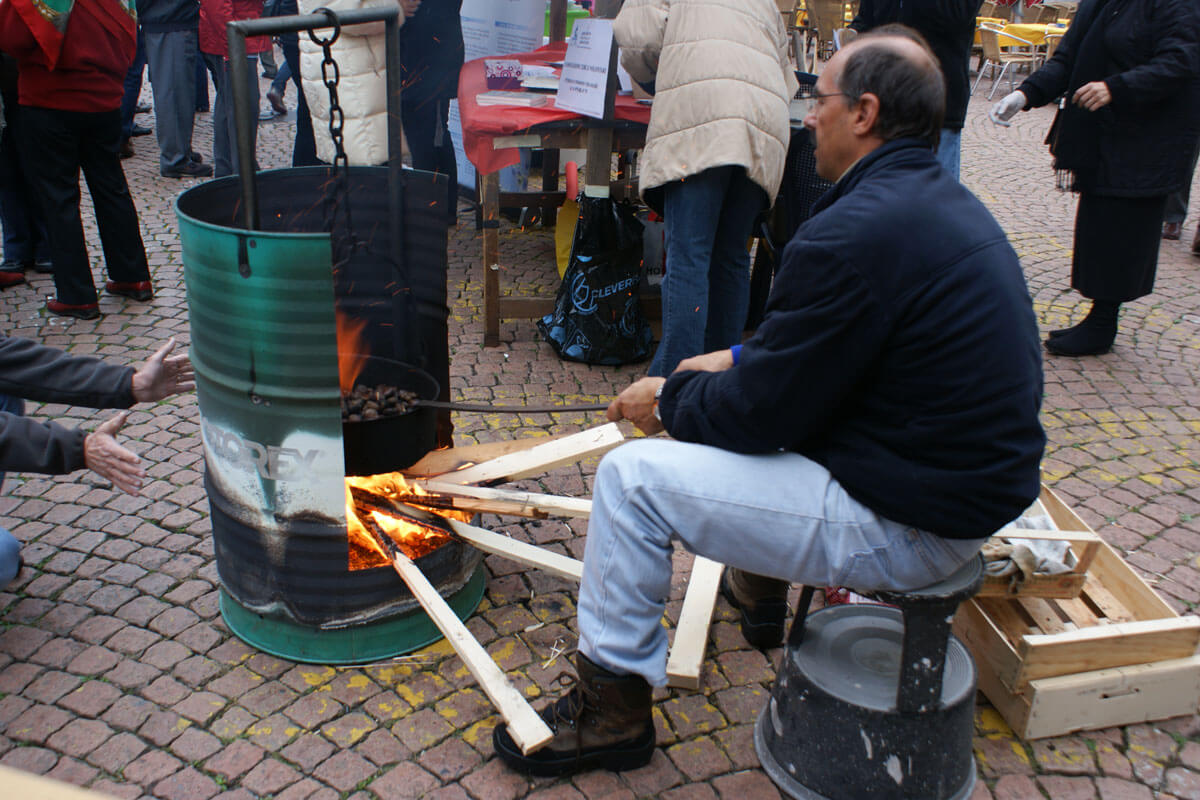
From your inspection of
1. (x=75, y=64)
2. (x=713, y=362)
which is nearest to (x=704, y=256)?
(x=713, y=362)

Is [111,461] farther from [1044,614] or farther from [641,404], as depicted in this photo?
[1044,614]

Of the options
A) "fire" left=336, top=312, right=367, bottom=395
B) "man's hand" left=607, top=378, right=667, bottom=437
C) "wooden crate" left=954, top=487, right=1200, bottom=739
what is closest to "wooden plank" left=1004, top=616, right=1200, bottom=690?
"wooden crate" left=954, top=487, right=1200, bottom=739

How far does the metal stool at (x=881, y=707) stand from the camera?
234cm

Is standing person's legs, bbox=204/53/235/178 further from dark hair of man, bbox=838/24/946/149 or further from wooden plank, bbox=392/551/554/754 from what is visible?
dark hair of man, bbox=838/24/946/149

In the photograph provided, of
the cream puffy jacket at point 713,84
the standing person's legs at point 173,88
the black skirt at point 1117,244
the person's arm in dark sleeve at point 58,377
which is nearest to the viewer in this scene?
the person's arm in dark sleeve at point 58,377

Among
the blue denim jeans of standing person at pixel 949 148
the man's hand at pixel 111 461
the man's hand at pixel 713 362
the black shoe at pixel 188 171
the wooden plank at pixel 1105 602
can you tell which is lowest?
the wooden plank at pixel 1105 602

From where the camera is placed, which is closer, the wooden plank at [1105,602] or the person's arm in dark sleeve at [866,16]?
the wooden plank at [1105,602]

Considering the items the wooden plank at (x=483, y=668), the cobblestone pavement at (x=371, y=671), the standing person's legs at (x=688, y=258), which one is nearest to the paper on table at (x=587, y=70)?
the standing person's legs at (x=688, y=258)

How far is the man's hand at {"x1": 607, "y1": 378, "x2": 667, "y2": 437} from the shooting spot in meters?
2.65

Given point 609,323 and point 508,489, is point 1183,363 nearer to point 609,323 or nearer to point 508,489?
point 609,323

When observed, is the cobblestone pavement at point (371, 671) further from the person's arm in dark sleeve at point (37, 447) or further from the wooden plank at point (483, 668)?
the person's arm in dark sleeve at point (37, 447)

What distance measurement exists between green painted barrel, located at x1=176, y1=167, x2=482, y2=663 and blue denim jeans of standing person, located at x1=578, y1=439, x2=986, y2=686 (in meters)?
0.81

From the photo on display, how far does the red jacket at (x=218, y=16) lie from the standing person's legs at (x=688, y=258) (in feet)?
16.9

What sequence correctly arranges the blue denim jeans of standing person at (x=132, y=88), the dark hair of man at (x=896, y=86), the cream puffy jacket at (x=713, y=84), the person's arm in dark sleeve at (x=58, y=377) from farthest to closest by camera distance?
the blue denim jeans of standing person at (x=132, y=88) < the cream puffy jacket at (x=713, y=84) < the person's arm in dark sleeve at (x=58, y=377) < the dark hair of man at (x=896, y=86)
